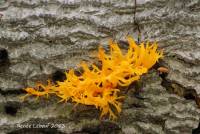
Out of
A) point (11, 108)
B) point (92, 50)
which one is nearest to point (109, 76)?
point (92, 50)

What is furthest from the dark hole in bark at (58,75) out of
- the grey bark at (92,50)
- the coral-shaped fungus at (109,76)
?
the coral-shaped fungus at (109,76)

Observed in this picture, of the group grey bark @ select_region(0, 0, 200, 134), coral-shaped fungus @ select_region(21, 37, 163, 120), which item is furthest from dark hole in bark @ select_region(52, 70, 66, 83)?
coral-shaped fungus @ select_region(21, 37, 163, 120)

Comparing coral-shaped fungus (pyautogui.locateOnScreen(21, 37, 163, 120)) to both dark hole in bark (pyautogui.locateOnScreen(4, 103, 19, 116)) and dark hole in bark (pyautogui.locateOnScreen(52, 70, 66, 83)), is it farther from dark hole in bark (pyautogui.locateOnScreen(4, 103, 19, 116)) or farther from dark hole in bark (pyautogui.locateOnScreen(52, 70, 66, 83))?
dark hole in bark (pyautogui.locateOnScreen(4, 103, 19, 116))

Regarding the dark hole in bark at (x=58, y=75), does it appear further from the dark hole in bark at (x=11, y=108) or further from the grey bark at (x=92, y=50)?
the dark hole in bark at (x=11, y=108)

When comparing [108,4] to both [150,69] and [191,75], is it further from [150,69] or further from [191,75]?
[191,75]

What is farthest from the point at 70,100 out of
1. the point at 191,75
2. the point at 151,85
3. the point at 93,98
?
the point at 191,75

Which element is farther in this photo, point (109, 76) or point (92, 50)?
point (92, 50)

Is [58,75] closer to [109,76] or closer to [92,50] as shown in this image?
[92,50]
